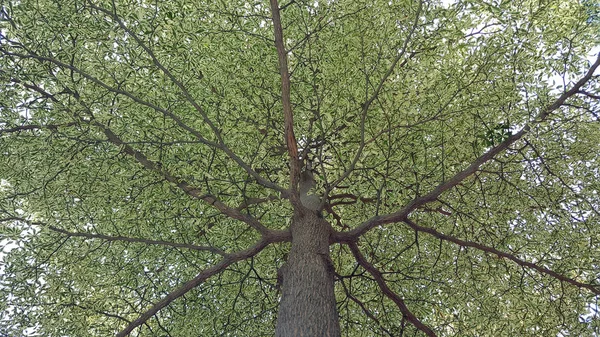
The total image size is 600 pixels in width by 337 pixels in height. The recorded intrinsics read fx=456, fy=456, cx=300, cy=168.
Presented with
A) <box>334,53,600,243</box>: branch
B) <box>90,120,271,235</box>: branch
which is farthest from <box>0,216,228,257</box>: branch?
<box>334,53,600,243</box>: branch

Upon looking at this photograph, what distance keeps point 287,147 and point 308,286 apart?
199cm

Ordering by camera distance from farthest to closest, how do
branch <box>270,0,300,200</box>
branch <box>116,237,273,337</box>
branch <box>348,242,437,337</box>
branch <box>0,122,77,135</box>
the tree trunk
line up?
branch <box>348,242,437,337</box> → branch <box>116,237,273,337</box> → branch <box>0,122,77,135</box> → the tree trunk → branch <box>270,0,300,200</box>

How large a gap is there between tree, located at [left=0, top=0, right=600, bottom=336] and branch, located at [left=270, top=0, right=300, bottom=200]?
0.09ft

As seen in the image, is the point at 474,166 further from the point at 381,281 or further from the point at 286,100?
the point at 286,100

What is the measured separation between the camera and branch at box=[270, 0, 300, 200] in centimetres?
573

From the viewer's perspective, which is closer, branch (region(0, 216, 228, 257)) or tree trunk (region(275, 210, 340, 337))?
tree trunk (region(275, 210, 340, 337))

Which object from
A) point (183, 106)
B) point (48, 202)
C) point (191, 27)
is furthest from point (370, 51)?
point (48, 202)

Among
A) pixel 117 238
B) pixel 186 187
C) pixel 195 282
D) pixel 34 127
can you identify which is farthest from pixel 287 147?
pixel 34 127

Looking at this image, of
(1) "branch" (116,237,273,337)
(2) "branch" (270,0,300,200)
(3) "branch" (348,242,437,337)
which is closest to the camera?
(2) "branch" (270,0,300,200)

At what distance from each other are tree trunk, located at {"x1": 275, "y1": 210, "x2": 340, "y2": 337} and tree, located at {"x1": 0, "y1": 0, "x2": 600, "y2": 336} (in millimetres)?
33

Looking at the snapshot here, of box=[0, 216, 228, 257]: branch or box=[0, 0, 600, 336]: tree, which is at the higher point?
box=[0, 0, 600, 336]: tree

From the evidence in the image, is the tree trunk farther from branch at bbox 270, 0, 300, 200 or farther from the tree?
branch at bbox 270, 0, 300, 200

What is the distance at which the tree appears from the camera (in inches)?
248

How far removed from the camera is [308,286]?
6.43m
